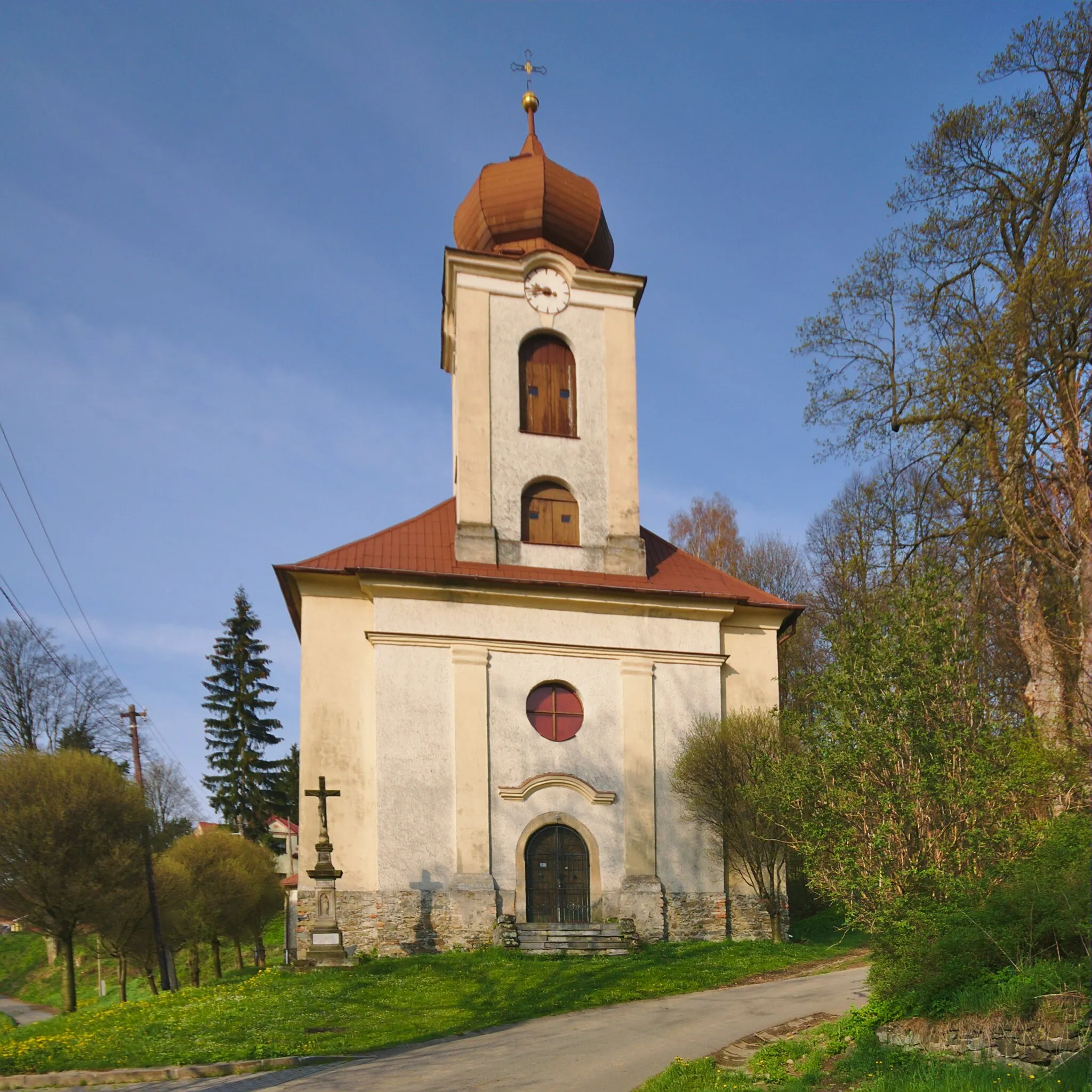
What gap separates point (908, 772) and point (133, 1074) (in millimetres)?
7734

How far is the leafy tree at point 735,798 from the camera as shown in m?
20.8

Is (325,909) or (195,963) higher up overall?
(325,909)

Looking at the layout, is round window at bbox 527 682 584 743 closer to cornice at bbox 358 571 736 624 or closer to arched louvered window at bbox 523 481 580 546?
cornice at bbox 358 571 736 624

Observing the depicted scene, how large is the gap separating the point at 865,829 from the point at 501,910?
11213mm

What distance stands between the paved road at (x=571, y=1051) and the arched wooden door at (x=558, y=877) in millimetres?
6326

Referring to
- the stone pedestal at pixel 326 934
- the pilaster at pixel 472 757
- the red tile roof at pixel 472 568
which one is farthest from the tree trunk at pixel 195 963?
the stone pedestal at pixel 326 934

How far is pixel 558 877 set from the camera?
21.0 m

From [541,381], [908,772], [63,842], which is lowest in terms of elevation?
[63,842]

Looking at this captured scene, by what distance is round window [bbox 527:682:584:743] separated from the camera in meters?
21.8

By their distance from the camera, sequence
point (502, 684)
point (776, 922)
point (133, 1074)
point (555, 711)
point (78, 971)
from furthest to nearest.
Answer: point (78, 971) → point (555, 711) → point (502, 684) → point (776, 922) → point (133, 1074)

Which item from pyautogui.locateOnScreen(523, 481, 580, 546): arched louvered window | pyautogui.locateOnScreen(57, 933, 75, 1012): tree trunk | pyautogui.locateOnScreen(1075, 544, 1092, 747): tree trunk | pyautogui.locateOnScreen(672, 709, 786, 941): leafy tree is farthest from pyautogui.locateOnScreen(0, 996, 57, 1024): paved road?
pyautogui.locateOnScreen(1075, 544, 1092, 747): tree trunk

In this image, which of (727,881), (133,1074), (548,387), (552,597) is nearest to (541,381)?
(548,387)

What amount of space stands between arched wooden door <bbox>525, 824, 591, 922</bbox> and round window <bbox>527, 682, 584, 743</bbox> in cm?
178

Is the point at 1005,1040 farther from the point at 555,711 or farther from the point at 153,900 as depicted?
the point at 153,900
